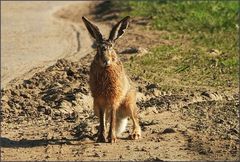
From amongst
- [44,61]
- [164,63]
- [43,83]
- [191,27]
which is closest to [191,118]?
[43,83]

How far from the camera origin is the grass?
11919 millimetres

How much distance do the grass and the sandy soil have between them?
0.86 meters

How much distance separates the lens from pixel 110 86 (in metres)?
7.57

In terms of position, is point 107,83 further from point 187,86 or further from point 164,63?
point 164,63

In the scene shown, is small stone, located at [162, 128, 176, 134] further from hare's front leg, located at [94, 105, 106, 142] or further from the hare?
hare's front leg, located at [94, 105, 106, 142]

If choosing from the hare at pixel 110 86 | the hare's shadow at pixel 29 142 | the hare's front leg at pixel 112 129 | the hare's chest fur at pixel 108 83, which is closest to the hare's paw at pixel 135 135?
the hare at pixel 110 86

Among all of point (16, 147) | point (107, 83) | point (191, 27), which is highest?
point (191, 27)

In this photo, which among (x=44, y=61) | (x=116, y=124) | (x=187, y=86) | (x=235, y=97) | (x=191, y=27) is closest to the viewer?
(x=116, y=124)

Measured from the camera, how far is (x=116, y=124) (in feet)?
26.1

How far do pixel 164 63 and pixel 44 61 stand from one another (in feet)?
8.22

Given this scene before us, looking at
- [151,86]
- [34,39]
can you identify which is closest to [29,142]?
[151,86]

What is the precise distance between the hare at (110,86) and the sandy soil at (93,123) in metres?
0.23

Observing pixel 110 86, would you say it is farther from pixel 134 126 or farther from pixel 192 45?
pixel 192 45

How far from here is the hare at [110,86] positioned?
7.40 meters
